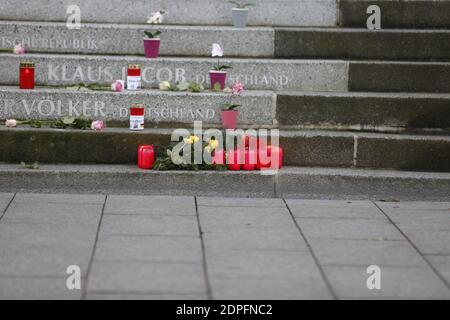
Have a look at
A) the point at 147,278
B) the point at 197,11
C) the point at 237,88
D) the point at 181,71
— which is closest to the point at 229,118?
the point at 237,88

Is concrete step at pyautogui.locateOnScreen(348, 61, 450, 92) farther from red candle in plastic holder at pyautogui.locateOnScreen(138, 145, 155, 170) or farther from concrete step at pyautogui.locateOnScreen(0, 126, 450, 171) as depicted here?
red candle in plastic holder at pyautogui.locateOnScreen(138, 145, 155, 170)

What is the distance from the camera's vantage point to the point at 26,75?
7902 mm

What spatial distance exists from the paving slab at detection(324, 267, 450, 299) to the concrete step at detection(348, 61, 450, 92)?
123 inches

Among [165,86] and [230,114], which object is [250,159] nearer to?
[230,114]

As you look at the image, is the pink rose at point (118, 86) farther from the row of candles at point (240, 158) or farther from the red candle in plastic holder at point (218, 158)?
the red candle in plastic holder at point (218, 158)

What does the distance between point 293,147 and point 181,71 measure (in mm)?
1356

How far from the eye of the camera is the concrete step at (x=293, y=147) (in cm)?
748

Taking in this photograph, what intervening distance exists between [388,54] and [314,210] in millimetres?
2343

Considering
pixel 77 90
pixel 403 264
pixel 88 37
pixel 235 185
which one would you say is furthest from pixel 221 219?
pixel 88 37

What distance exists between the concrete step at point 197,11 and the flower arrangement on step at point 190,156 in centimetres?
211

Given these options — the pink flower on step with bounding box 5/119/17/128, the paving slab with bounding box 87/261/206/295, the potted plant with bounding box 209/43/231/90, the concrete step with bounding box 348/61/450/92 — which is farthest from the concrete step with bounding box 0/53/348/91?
the paving slab with bounding box 87/261/206/295

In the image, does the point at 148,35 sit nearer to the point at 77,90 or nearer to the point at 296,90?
the point at 77,90

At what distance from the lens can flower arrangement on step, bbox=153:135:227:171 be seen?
7.31 metres

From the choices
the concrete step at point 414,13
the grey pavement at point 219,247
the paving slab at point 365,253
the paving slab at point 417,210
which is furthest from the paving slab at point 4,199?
the concrete step at point 414,13
